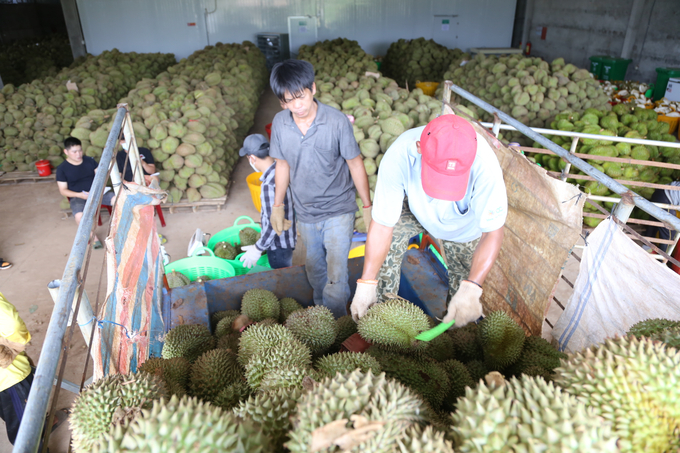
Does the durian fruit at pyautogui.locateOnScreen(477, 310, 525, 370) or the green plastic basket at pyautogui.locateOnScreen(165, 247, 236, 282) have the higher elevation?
the durian fruit at pyautogui.locateOnScreen(477, 310, 525, 370)

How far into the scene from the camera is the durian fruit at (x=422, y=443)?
0.79 m

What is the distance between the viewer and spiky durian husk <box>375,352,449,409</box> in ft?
4.93

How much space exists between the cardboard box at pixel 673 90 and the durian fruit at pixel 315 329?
9.53 metres

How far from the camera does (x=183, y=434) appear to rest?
2.57 feet

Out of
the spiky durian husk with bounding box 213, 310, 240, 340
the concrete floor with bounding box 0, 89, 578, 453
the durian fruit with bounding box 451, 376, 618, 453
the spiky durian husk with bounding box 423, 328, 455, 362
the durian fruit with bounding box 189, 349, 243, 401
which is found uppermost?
the durian fruit with bounding box 451, 376, 618, 453

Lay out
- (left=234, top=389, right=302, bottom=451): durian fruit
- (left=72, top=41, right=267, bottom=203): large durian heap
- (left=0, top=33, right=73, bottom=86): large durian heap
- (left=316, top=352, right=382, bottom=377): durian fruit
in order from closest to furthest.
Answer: (left=234, top=389, right=302, bottom=451): durian fruit → (left=316, top=352, right=382, bottom=377): durian fruit → (left=72, top=41, right=267, bottom=203): large durian heap → (left=0, top=33, right=73, bottom=86): large durian heap

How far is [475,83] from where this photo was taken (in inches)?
307

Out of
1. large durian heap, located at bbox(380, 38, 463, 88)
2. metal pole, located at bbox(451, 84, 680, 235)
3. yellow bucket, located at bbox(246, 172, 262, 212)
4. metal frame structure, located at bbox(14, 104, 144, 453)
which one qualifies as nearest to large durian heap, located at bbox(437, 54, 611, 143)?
large durian heap, located at bbox(380, 38, 463, 88)

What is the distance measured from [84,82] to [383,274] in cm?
790

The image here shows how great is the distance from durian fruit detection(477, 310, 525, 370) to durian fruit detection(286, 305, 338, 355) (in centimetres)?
70

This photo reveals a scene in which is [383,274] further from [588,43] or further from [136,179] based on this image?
[588,43]

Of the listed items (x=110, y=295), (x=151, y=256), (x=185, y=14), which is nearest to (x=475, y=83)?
(x=151, y=256)

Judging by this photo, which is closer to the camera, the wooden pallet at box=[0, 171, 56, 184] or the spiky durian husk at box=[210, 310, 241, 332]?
the spiky durian husk at box=[210, 310, 241, 332]

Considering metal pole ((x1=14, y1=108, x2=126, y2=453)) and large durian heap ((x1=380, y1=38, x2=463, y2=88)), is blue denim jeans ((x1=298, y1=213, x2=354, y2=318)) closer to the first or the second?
metal pole ((x1=14, y1=108, x2=126, y2=453))
